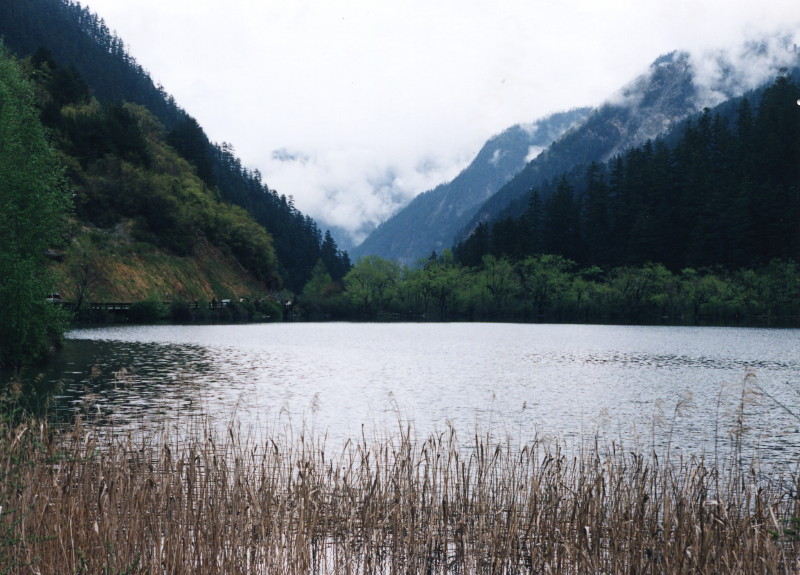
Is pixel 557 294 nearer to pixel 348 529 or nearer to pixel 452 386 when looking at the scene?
pixel 452 386

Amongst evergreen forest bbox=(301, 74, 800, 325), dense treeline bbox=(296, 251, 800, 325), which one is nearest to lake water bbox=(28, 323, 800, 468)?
dense treeline bbox=(296, 251, 800, 325)

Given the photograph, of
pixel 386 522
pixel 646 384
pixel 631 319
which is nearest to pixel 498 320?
pixel 631 319

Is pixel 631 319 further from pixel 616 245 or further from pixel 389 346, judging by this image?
pixel 389 346

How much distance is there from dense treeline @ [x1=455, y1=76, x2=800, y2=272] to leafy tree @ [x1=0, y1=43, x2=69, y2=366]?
5255 inches

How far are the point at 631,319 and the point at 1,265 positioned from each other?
4638 inches

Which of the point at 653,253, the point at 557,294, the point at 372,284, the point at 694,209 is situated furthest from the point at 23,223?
the point at 694,209

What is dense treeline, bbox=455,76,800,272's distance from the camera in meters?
141

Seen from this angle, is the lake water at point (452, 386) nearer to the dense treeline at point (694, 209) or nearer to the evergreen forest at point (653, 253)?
the evergreen forest at point (653, 253)

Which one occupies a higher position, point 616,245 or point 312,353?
point 616,245

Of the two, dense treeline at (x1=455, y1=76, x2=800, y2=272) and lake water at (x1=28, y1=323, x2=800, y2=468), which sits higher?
dense treeline at (x1=455, y1=76, x2=800, y2=272)

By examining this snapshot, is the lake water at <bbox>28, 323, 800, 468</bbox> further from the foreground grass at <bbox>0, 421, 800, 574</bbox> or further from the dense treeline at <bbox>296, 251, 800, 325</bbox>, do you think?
the dense treeline at <bbox>296, 251, 800, 325</bbox>

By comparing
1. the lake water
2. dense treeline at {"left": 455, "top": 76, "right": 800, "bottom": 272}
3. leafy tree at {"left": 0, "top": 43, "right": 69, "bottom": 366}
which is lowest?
the lake water

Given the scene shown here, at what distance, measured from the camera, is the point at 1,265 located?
39.1 m

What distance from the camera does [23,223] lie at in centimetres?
4162
